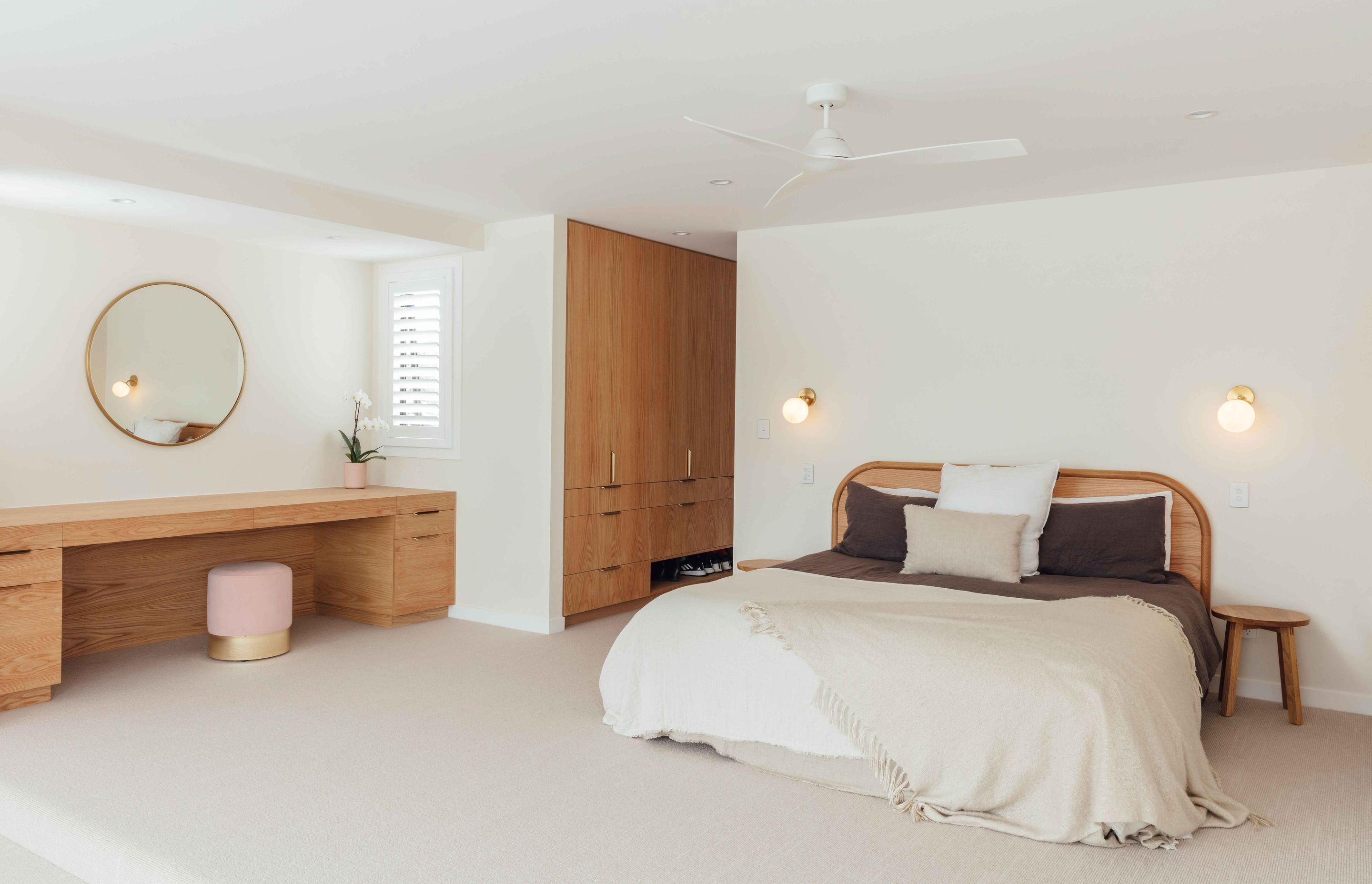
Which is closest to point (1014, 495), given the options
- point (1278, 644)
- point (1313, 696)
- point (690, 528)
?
point (1278, 644)

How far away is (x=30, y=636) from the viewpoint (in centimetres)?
374

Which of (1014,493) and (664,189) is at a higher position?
(664,189)

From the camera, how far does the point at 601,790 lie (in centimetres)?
300

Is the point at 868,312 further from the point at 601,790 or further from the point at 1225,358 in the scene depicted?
the point at 601,790

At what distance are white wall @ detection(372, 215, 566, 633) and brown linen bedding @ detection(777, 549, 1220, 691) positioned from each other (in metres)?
1.61

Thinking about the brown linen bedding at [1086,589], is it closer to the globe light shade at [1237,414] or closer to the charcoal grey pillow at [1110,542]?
the charcoal grey pillow at [1110,542]

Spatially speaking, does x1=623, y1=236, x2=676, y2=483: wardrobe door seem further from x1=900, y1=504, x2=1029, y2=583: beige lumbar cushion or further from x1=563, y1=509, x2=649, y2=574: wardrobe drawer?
x1=900, y1=504, x2=1029, y2=583: beige lumbar cushion

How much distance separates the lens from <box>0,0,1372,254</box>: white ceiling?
2.59 meters

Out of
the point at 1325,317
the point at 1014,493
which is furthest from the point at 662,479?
the point at 1325,317

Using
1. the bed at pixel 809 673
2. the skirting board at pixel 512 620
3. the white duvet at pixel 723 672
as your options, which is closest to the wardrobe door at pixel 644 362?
the skirting board at pixel 512 620

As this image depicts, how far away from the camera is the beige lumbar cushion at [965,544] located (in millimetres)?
3957

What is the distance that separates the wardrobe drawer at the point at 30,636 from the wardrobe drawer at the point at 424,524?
68.3 inches

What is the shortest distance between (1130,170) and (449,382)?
3736 mm

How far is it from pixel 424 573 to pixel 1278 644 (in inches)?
167
